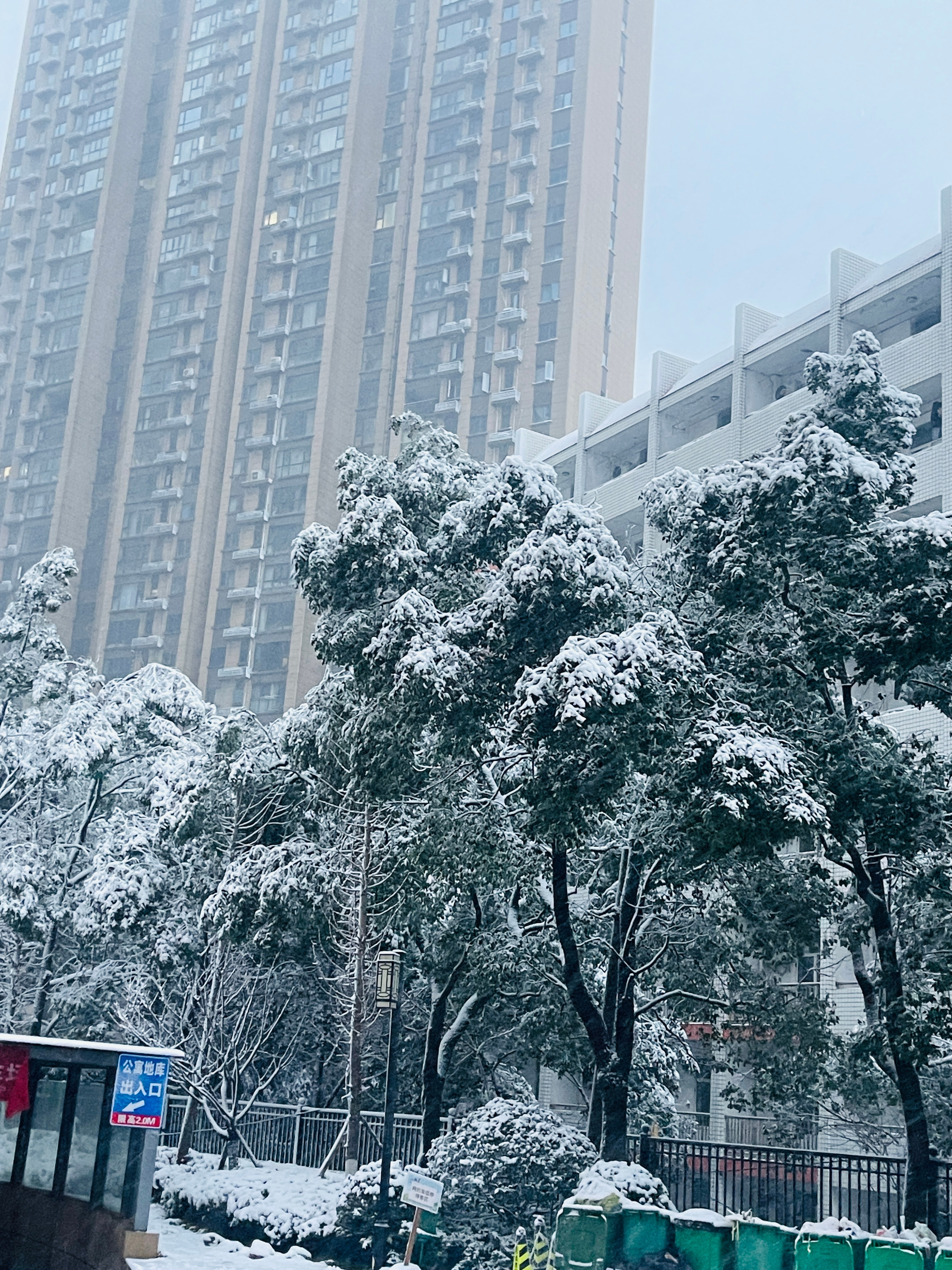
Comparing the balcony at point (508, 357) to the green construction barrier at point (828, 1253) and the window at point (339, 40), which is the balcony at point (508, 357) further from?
the green construction barrier at point (828, 1253)

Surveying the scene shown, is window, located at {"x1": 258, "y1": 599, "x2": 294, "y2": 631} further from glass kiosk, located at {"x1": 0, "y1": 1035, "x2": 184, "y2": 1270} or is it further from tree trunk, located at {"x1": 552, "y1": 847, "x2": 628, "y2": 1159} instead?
glass kiosk, located at {"x1": 0, "y1": 1035, "x2": 184, "y2": 1270}

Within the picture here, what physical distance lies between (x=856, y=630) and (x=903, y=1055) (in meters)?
5.29

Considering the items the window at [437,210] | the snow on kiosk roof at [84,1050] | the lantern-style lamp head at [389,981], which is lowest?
the snow on kiosk roof at [84,1050]

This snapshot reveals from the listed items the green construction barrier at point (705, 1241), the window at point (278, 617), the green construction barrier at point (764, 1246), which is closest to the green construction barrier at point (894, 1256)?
the green construction barrier at point (764, 1246)

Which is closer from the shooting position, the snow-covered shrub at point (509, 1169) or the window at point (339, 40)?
the snow-covered shrub at point (509, 1169)

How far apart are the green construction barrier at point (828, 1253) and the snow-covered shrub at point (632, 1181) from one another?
83.8 inches

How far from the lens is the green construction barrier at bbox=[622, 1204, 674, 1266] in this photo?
15367 mm

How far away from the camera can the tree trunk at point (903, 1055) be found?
16594mm

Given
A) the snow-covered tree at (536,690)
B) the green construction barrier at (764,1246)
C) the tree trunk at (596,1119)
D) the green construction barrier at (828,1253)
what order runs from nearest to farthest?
the green construction barrier at (828,1253), the green construction barrier at (764,1246), the snow-covered tree at (536,690), the tree trunk at (596,1119)

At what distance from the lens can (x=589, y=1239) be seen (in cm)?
1554

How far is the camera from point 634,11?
95062mm

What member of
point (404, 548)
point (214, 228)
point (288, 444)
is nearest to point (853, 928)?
point (404, 548)

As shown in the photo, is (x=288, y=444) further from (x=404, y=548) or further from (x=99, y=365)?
(x=404, y=548)

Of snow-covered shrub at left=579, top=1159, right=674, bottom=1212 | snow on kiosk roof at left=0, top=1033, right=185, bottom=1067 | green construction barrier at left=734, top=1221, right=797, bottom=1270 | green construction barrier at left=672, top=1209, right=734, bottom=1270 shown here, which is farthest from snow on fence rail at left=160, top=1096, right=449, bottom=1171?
snow on kiosk roof at left=0, top=1033, right=185, bottom=1067
